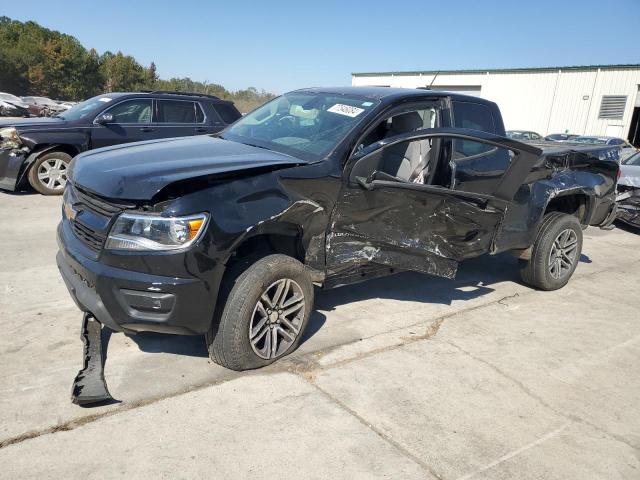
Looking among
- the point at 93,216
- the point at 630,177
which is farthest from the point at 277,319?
the point at 630,177

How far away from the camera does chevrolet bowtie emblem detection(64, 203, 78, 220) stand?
11.3 feet

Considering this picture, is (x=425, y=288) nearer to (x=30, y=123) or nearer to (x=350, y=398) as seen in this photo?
(x=350, y=398)

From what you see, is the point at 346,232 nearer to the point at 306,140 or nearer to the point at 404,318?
the point at 306,140

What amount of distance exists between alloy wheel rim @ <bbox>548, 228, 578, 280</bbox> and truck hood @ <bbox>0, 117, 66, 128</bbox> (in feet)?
24.3

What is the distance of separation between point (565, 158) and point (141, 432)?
4682 millimetres

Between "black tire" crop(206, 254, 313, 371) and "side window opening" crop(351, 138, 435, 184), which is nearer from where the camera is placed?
"black tire" crop(206, 254, 313, 371)

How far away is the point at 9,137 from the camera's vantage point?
8.06 meters

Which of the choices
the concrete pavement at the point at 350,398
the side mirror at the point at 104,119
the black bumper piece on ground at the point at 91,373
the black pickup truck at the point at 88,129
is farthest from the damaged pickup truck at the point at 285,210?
the black pickup truck at the point at 88,129

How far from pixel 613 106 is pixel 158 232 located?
3307cm

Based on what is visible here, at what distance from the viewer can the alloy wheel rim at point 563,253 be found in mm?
5641

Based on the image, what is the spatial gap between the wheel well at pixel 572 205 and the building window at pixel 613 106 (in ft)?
92.2

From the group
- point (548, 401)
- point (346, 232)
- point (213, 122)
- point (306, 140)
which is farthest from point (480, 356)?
point (213, 122)

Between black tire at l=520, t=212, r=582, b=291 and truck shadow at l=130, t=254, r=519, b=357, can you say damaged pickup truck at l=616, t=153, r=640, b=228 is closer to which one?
truck shadow at l=130, t=254, r=519, b=357

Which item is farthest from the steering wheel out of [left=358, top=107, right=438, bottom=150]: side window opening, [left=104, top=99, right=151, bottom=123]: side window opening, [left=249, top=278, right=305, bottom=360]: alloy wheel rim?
[left=104, top=99, right=151, bottom=123]: side window opening
